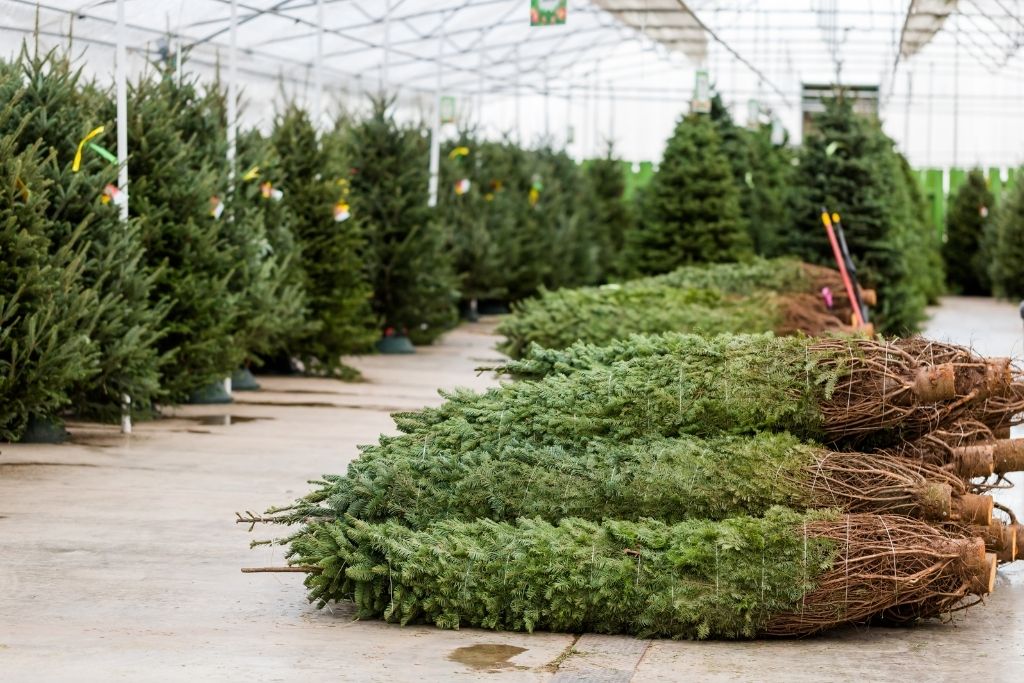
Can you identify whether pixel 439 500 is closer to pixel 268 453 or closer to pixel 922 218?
pixel 268 453

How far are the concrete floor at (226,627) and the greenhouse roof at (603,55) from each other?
223 inches

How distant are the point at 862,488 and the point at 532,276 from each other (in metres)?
18.7

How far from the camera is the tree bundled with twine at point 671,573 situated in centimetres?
512

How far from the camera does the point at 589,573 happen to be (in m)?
5.16

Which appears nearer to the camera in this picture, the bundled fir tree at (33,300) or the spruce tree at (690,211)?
the bundled fir tree at (33,300)

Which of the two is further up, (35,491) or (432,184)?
(432,184)

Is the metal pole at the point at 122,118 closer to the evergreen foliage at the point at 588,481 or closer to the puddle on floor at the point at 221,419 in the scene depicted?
the puddle on floor at the point at 221,419

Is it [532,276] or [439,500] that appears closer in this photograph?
[439,500]

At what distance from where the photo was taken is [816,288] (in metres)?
13.1

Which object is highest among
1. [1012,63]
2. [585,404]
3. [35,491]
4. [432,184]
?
[1012,63]

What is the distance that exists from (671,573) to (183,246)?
668 centimetres

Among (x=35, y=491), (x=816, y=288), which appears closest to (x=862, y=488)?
(x=35, y=491)

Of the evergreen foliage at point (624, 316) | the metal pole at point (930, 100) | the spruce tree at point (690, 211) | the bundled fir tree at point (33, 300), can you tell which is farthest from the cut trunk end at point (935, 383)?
the metal pole at point (930, 100)

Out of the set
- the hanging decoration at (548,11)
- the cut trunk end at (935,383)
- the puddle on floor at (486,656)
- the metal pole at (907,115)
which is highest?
the metal pole at (907,115)
